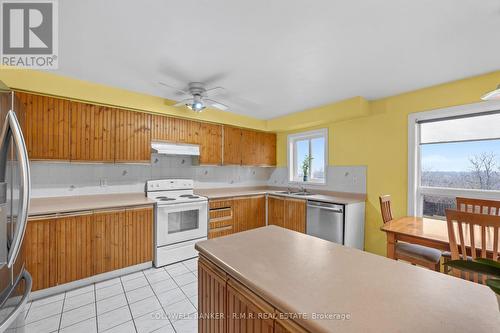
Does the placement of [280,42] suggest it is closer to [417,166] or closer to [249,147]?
[417,166]

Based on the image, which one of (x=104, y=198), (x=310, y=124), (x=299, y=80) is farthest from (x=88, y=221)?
(x=310, y=124)

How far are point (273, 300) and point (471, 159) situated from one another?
10.1ft

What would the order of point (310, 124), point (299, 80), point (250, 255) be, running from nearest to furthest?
point (250, 255), point (299, 80), point (310, 124)

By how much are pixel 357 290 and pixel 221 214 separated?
115 inches

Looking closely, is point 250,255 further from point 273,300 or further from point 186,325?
point 186,325

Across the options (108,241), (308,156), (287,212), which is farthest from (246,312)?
(308,156)

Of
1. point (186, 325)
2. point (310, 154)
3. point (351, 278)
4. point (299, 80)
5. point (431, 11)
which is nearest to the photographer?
point (351, 278)

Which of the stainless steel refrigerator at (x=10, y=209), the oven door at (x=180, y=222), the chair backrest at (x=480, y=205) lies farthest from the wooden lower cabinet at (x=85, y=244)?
the chair backrest at (x=480, y=205)

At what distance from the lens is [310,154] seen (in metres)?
4.25

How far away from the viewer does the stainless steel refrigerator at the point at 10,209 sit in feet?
3.60

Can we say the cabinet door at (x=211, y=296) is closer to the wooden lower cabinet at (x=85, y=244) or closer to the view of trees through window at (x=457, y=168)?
the wooden lower cabinet at (x=85, y=244)

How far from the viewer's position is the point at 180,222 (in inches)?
122

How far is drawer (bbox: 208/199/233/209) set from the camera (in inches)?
136

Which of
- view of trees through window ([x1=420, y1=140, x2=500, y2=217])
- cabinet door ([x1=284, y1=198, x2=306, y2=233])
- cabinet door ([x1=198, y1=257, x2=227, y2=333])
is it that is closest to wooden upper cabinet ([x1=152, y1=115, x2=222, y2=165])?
cabinet door ([x1=284, y1=198, x2=306, y2=233])
